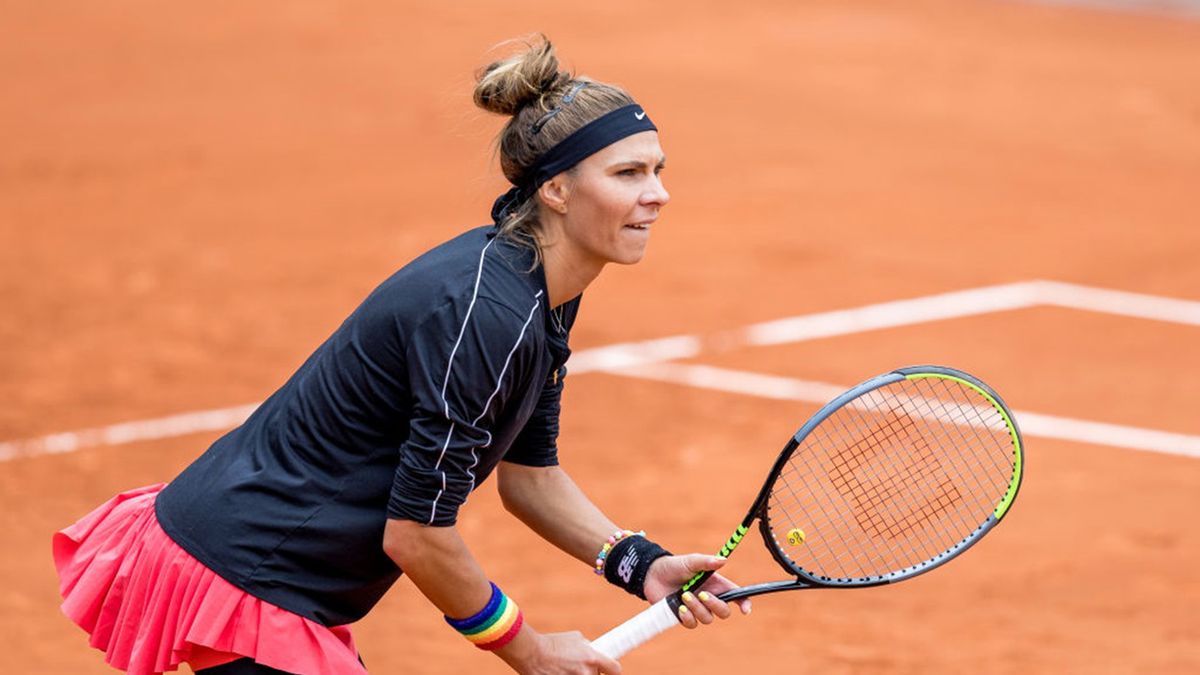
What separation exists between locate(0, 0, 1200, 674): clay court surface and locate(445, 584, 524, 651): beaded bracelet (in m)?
0.92

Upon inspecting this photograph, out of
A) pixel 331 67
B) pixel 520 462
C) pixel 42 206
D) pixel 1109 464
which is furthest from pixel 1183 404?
pixel 331 67

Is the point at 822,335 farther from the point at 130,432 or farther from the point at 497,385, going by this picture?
the point at 497,385

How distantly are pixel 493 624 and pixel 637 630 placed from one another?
371mm

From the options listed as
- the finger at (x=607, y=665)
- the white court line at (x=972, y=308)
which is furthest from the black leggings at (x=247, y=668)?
the white court line at (x=972, y=308)

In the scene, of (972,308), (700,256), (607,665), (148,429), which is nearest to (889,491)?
(607,665)

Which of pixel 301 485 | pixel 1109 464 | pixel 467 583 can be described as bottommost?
pixel 1109 464

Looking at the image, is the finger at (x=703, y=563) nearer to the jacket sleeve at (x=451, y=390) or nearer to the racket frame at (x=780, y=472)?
Result: the racket frame at (x=780, y=472)

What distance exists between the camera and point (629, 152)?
383 centimetres

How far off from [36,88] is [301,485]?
1120 cm

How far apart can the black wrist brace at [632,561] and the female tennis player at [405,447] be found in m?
0.32

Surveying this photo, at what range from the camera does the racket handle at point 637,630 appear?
4.07 metres

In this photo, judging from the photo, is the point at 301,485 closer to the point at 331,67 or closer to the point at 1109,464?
the point at 1109,464

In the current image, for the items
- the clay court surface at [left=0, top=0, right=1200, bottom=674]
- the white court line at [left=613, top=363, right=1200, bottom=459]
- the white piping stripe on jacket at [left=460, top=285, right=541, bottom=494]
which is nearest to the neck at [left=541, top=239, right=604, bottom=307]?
the white piping stripe on jacket at [left=460, top=285, right=541, bottom=494]

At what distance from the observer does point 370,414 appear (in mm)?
3746
